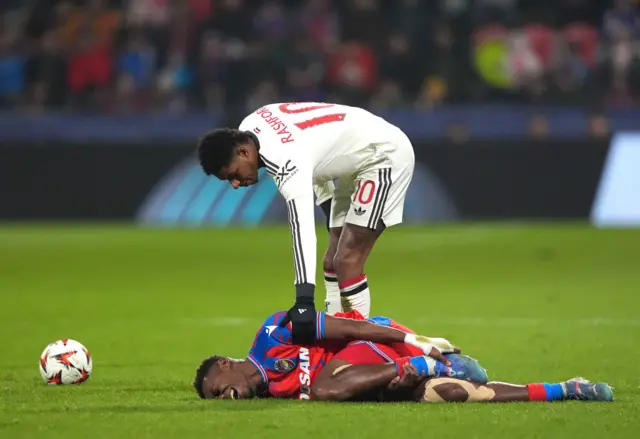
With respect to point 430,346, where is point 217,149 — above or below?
above

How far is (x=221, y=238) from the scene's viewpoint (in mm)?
19500

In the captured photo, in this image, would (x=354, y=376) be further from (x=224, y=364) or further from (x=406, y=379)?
(x=224, y=364)

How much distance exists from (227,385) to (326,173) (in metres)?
1.65

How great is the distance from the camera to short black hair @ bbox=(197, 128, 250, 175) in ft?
22.6

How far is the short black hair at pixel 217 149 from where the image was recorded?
6898 mm

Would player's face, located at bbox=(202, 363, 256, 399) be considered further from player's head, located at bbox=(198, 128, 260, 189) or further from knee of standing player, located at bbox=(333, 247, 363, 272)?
knee of standing player, located at bbox=(333, 247, 363, 272)

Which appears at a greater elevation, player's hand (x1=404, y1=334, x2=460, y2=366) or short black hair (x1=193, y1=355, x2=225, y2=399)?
player's hand (x1=404, y1=334, x2=460, y2=366)

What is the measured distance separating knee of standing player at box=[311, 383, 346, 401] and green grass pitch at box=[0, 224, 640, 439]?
0.39 ft

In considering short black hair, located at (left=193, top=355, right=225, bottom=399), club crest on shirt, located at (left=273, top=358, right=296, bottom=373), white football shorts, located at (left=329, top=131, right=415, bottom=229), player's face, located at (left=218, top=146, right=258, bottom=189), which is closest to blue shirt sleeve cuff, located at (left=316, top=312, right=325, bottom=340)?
club crest on shirt, located at (left=273, top=358, right=296, bottom=373)

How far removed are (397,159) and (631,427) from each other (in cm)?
288

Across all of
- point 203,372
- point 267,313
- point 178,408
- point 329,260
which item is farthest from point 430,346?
point 267,313

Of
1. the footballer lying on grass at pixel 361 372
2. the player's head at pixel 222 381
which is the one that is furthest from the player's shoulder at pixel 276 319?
the player's head at pixel 222 381

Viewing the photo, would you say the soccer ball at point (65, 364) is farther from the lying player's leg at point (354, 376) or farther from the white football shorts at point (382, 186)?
the white football shorts at point (382, 186)

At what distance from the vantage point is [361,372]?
6410 mm
